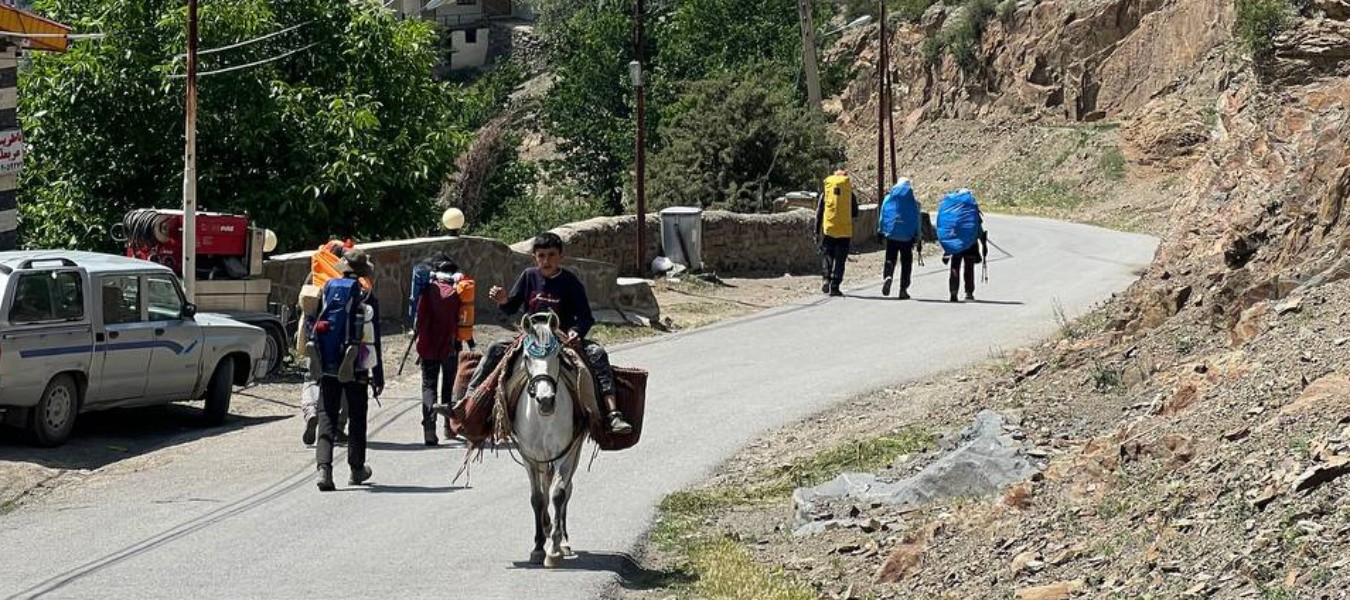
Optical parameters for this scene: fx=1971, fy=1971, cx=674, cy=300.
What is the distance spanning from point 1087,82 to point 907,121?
1118 centimetres

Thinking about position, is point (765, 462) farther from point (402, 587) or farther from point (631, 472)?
point (402, 587)

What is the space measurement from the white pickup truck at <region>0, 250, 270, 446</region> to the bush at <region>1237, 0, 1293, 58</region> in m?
14.1

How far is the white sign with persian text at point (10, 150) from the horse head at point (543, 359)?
14726 mm

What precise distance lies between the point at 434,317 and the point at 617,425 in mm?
4942

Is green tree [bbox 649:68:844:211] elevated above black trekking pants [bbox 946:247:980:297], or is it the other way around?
green tree [bbox 649:68:844:211]

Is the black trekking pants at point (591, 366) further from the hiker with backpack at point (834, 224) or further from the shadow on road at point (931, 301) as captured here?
the hiker with backpack at point (834, 224)

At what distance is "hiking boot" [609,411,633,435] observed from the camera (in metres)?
11.8

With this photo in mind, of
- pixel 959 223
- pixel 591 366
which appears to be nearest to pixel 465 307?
pixel 591 366

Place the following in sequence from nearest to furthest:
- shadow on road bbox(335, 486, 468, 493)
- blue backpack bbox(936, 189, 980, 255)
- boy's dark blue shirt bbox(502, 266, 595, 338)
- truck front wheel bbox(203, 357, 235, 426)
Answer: boy's dark blue shirt bbox(502, 266, 595, 338)
shadow on road bbox(335, 486, 468, 493)
truck front wheel bbox(203, 357, 235, 426)
blue backpack bbox(936, 189, 980, 255)

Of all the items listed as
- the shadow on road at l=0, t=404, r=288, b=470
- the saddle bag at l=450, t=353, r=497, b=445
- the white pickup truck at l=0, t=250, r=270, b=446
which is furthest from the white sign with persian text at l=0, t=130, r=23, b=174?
the saddle bag at l=450, t=353, r=497, b=445

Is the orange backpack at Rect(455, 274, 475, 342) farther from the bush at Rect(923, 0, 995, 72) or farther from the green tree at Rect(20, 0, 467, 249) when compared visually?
the bush at Rect(923, 0, 995, 72)

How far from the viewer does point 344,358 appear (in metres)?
14.2

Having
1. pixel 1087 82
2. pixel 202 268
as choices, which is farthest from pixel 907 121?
pixel 202 268

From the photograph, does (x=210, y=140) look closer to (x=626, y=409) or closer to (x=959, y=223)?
(x=959, y=223)
